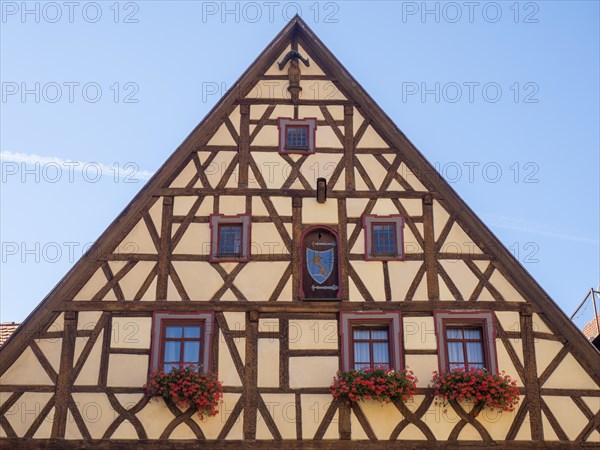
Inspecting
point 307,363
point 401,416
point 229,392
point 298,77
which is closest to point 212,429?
point 229,392

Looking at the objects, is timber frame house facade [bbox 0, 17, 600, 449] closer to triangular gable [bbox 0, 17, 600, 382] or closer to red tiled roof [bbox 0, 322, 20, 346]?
triangular gable [bbox 0, 17, 600, 382]

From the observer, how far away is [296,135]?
19.6m

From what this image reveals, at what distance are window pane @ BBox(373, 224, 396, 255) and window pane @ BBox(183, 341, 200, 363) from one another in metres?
3.53

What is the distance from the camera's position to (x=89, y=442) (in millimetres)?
16891

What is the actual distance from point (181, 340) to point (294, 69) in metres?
5.68

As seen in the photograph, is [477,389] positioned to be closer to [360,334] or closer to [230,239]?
[360,334]

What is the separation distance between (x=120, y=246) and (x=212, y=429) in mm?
3684

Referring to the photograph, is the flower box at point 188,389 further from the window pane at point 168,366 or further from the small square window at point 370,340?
the small square window at point 370,340

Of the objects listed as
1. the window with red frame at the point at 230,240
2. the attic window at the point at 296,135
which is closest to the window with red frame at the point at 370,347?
the window with red frame at the point at 230,240

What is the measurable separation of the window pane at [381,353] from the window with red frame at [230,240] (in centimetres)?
287

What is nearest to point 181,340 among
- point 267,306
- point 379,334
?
point 267,306

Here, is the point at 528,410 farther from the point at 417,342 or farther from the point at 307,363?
the point at 307,363

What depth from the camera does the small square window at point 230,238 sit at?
18.4 meters

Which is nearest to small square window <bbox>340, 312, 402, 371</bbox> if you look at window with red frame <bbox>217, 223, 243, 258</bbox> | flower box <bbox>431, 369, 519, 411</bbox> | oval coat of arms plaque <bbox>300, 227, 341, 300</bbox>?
oval coat of arms plaque <bbox>300, 227, 341, 300</bbox>
